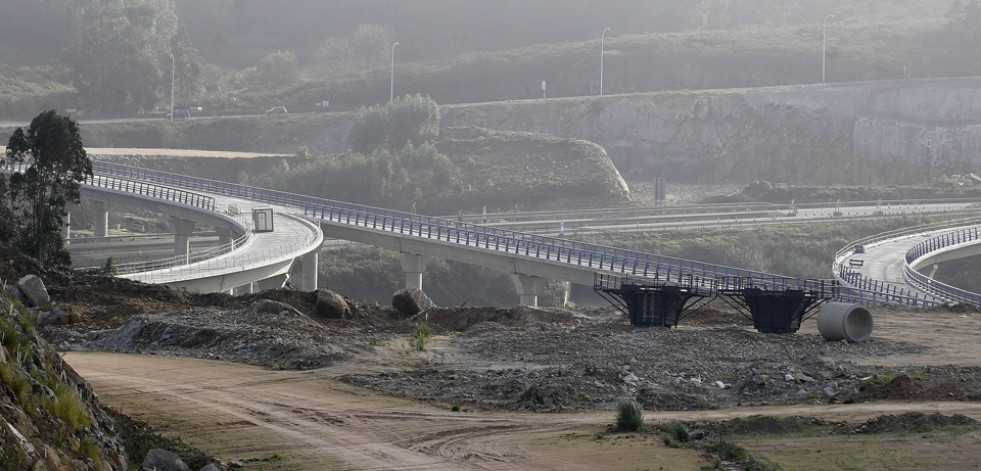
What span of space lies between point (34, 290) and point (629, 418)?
21921 millimetres

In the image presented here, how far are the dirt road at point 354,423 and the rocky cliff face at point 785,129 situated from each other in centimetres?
9850

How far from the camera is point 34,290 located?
4138 cm

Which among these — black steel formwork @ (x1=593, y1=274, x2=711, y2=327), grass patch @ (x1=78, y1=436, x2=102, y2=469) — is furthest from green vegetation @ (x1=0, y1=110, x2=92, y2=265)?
grass patch @ (x1=78, y1=436, x2=102, y2=469)

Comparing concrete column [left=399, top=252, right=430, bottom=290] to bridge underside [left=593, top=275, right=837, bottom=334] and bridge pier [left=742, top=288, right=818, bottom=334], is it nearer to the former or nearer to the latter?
bridge underside [left=593, top=275, right=837, bottom=334]

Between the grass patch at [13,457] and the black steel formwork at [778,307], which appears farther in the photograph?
the black steel formwork at [778,307]

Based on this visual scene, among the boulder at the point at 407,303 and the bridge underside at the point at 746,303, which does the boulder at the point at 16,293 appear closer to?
the boulder at the point at 407,303

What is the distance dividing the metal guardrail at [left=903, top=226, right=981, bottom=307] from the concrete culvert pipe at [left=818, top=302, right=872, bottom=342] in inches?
795

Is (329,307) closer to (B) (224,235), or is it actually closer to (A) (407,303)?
(A) (407,303)

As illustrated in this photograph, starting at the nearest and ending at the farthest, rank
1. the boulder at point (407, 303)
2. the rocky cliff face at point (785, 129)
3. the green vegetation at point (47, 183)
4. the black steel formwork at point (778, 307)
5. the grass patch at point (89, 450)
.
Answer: the grass patch at point (89, 450) < the black steel formwork at point (778, 307) < the boulder at point (407, 303) < the green vegetation at point (47, 183) < the rocky cliff face at point (785, 129)

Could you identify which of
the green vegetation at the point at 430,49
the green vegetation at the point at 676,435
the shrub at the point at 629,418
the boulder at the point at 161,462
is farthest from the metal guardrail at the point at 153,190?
the boulder at the point at 161,462

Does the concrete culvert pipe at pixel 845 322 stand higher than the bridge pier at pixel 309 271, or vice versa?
the concrete culvert pipe at pixel 845 322

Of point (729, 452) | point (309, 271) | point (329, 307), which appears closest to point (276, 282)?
point (309, 271)

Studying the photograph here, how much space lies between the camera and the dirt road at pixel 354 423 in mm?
25219

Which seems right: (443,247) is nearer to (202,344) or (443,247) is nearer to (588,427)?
(202,344)
